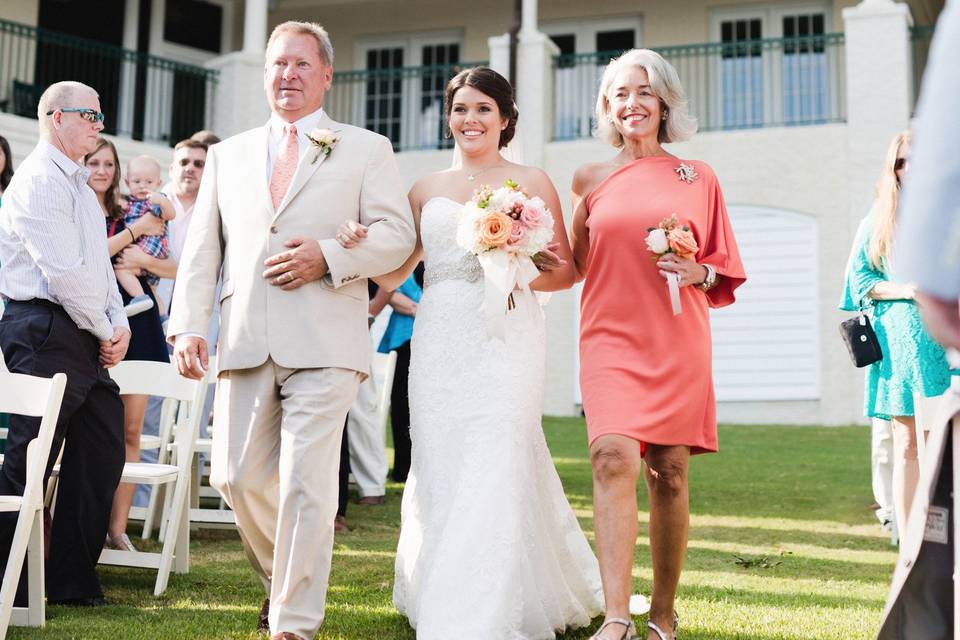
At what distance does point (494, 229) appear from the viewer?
173 inches

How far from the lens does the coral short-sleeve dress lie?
14.1 ft

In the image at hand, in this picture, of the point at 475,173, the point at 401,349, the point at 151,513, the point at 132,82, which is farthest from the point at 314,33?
the point at 132,82

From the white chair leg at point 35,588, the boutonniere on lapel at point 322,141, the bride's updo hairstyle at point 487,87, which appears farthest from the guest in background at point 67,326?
the bride's updo hairstyle at point 487,87

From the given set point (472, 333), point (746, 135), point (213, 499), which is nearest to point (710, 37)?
point (746, 135)

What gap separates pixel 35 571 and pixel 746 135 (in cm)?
1483

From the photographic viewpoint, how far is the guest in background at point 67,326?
Result: 484 cm

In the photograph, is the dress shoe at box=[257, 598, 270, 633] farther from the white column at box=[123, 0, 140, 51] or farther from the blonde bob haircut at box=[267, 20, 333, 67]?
the white column at box=[123, 0, 140, 51]

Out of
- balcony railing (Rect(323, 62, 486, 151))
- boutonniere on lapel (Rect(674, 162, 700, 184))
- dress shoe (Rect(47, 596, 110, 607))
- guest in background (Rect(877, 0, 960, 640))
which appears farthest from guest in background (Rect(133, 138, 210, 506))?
balcony railing (Rect(323, 62, 486, 151))

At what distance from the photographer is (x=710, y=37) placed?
1970cm

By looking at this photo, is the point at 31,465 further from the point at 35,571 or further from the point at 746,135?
the point at 746,135

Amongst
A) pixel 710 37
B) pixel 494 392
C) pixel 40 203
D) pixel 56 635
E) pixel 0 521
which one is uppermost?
pixel 710 37

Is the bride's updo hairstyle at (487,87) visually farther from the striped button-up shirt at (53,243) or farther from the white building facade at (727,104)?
the white building facade at (727,104)

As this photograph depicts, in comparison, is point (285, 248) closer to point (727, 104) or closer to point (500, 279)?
point (500, 279)

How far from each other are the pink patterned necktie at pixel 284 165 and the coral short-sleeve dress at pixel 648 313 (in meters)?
1.25
